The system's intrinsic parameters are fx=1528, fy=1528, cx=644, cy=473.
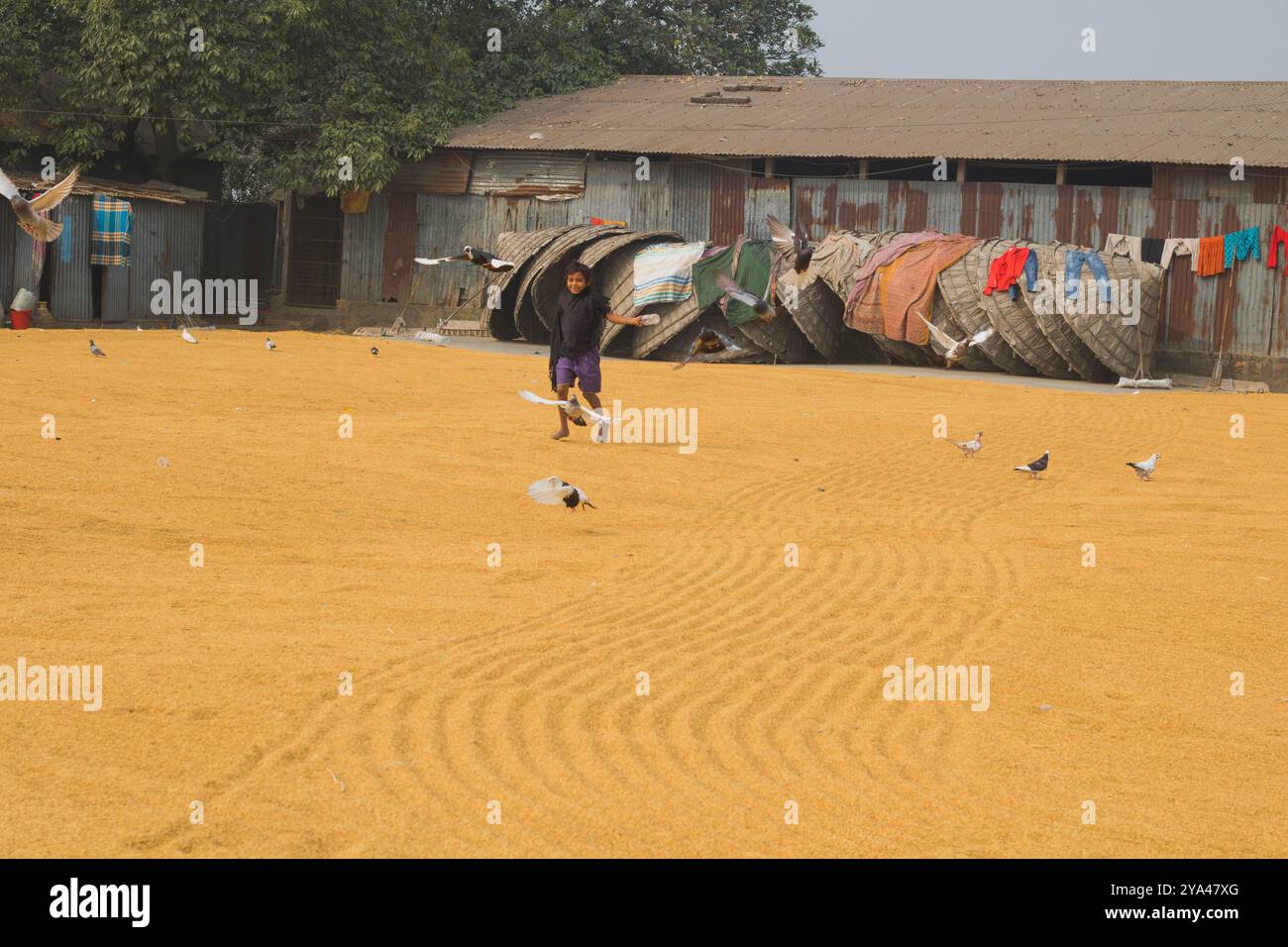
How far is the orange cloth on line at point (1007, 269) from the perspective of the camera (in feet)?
77.2

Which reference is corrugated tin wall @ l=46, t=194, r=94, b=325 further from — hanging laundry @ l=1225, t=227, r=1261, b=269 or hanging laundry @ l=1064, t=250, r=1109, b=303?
hanging laundry @ l=1225, t=227, r=1261, b=269

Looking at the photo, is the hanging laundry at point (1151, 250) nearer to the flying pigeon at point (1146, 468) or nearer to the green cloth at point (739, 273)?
the green cloth at point (739, 273)

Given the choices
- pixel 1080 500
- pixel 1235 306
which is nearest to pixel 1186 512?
pixel 1080 500

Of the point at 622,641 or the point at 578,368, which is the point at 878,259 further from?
the point at 622,641

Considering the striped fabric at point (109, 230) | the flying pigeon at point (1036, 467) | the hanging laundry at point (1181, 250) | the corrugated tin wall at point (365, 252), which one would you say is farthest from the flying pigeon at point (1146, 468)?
the striped fabric at point (109, 230)

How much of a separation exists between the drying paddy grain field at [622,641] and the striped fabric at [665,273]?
10.5 meters

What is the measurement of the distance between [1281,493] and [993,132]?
49.0ft

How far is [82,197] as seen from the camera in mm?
27344

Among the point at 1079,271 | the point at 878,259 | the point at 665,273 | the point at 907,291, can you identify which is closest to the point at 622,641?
the point at 1079,271

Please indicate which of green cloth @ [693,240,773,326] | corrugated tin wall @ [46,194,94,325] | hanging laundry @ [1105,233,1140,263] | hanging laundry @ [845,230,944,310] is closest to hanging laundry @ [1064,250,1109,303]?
hanging laundry @ [1105,233,1140,263]

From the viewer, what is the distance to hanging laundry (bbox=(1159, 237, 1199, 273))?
23984 millimetres

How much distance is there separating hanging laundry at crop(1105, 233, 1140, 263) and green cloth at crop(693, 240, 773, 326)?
5448 millimetres

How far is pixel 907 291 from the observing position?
958 inches

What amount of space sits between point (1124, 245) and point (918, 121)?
5205 mm
